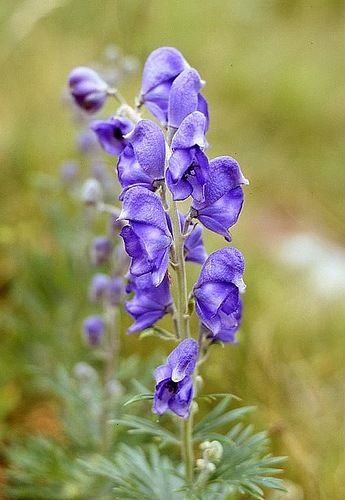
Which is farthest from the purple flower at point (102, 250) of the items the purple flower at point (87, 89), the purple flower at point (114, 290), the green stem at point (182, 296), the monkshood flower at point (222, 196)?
the monkshood flower at point (222, 196)

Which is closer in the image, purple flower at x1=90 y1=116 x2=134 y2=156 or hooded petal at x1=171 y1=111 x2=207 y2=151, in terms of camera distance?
hooded petal at x1=171 y1=111 x2=207 y2=151

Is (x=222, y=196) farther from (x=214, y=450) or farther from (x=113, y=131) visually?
(x=214, y=450)

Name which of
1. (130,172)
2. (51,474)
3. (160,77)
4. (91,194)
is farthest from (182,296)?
(51,474)

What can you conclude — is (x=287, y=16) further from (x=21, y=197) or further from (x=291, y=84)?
(x=21, y=197)

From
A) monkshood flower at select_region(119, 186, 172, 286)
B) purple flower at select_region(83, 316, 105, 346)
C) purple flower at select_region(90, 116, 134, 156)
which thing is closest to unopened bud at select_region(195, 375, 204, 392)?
monkshood flower at select_region(119, 186, 172, 286)

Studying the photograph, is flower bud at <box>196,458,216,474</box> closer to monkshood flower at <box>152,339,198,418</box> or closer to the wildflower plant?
the wildflower plant

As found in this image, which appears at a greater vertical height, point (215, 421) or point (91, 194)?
point (91, 194)
